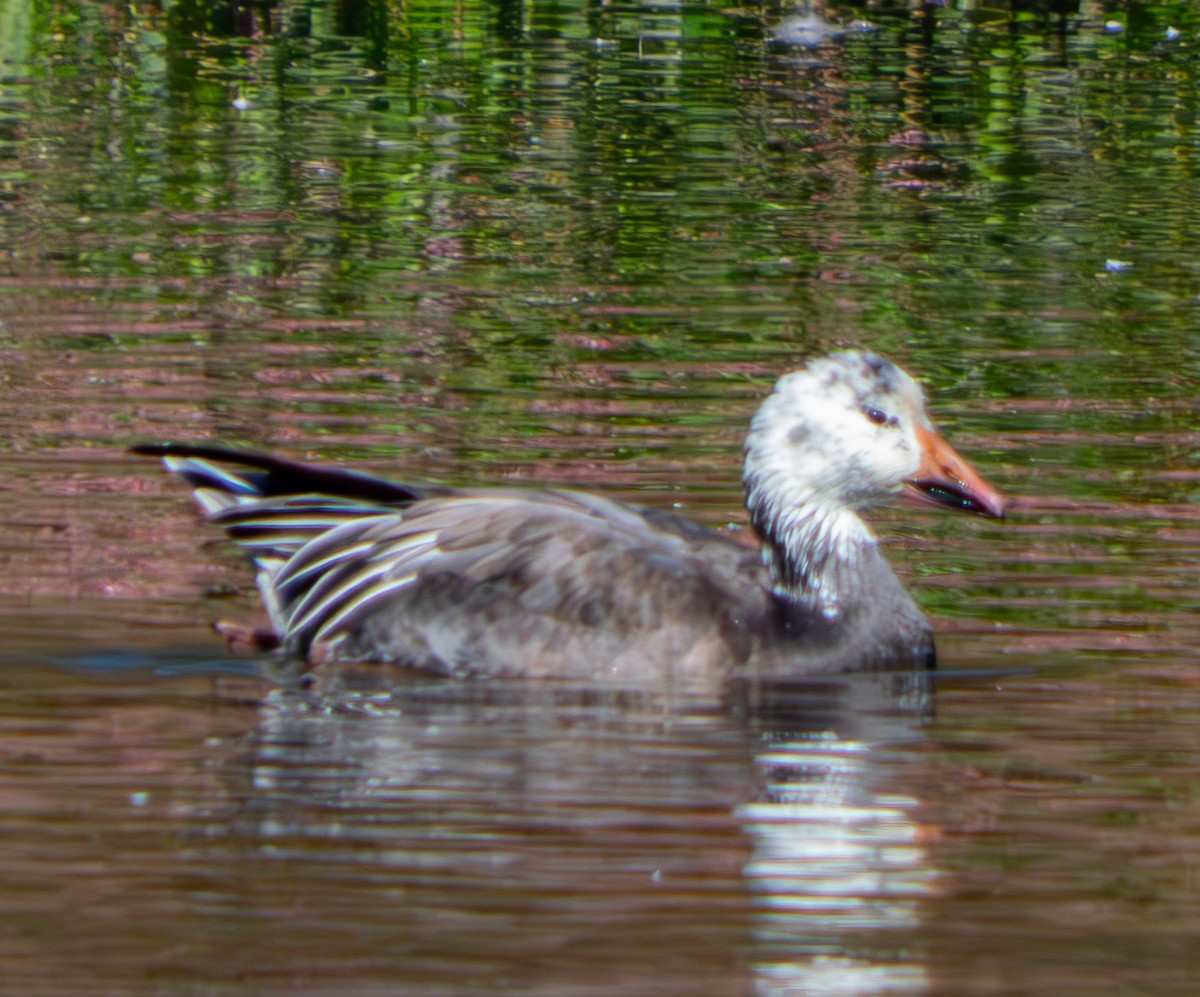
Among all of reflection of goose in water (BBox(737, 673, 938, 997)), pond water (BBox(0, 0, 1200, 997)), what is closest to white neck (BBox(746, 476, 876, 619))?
pond water (BBox(0, 0, 1200, 997))

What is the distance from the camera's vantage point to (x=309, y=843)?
5.77 m

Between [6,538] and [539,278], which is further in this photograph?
[539,278]

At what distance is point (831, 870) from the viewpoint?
5652 mm

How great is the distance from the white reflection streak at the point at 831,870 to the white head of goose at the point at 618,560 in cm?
95

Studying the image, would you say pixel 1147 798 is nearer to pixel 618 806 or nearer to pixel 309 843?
pixel 618 806

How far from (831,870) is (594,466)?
403 cm

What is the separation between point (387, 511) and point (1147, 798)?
2818 millimetres

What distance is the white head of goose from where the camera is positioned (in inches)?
297

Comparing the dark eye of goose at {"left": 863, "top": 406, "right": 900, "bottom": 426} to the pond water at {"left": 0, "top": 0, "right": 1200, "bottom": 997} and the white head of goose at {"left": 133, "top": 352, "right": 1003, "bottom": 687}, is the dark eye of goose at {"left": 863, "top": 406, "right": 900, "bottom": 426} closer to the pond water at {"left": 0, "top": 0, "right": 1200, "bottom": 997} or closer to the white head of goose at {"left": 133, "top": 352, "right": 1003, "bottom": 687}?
the white head of goose at {"left": 133, "top": 352, "right": 1003, "bottom": 687}

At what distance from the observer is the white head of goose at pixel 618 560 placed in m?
7.54

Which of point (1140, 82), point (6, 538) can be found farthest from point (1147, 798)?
point (1140, 82)

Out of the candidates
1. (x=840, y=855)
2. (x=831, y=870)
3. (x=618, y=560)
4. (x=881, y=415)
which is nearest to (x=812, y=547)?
(x=881, y=415)

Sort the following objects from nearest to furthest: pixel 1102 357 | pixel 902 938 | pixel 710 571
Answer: pixel 902 938 < pixel 710 571 < pixel 1102 357

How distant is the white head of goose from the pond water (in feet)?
0.80
